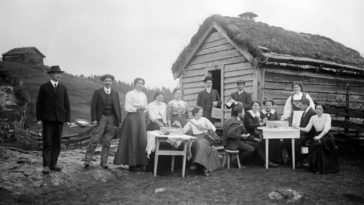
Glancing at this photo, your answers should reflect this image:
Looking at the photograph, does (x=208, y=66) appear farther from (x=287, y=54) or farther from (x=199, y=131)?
(x=199, y=131)

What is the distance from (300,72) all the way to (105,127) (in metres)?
6.84

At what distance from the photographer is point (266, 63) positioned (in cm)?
960

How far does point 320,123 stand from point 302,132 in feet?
1.93

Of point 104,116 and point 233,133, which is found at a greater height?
point 104,116

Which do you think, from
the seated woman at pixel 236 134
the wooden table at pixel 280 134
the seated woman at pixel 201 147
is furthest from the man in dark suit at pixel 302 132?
the seated woman at pixel 201 147

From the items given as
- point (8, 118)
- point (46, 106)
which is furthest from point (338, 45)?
point (8, 118)

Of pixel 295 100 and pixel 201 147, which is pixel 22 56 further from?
pixel 295 100

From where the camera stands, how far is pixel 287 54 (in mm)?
10266

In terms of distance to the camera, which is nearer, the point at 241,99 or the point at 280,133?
the point at 280,133

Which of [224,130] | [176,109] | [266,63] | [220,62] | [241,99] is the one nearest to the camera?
[224,130]

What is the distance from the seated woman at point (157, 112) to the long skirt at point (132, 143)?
1.25ft

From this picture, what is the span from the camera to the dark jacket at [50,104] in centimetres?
623

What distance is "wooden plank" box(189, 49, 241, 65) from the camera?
1096cm

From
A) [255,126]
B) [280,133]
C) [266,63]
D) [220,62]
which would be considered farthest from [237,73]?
[280,133]
